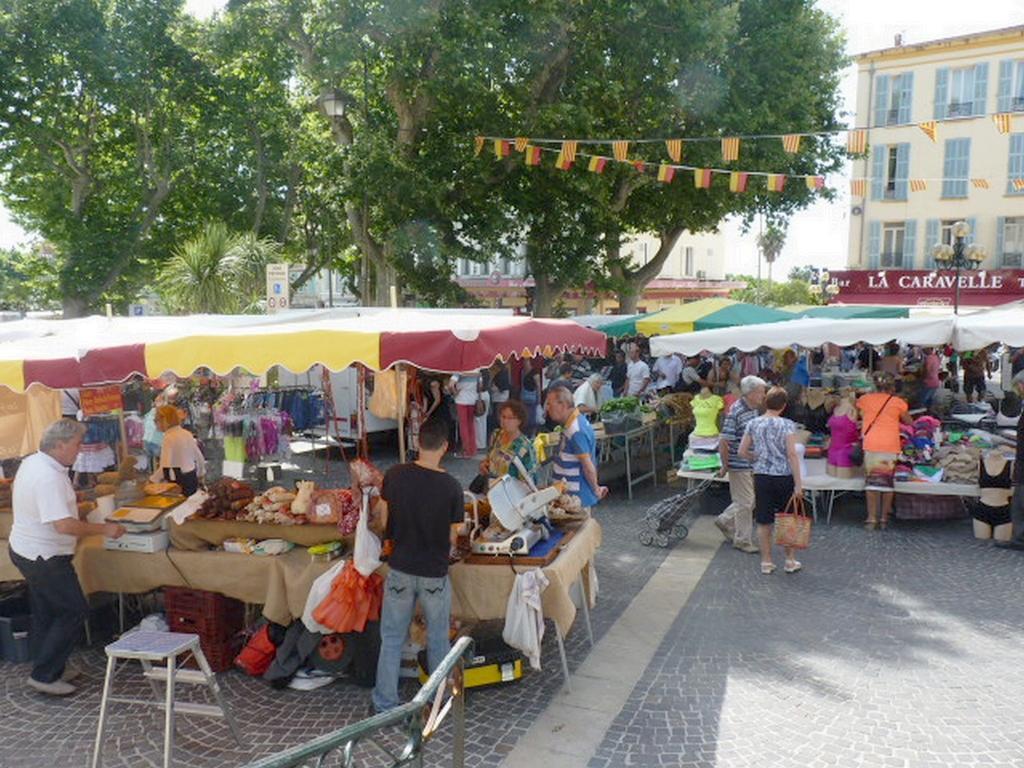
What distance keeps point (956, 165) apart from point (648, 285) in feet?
56.4

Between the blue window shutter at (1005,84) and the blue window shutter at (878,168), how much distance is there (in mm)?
3957

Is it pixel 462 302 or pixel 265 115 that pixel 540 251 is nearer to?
pixel 462 302

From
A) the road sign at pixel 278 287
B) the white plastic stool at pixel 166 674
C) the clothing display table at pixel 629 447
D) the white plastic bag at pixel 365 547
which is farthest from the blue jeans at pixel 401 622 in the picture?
the road sign at pixel 278 287

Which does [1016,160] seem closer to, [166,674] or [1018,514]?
[1018,514]

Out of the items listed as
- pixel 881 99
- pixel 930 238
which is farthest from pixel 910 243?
pixel 881 99

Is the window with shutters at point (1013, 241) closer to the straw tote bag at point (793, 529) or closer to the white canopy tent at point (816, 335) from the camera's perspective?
the white canopy tent at point (816, 335)

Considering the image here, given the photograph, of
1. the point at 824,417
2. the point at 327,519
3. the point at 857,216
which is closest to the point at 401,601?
the point at 327,519

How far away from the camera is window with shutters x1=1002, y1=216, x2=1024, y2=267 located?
28562mm

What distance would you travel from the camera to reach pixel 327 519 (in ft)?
17.4

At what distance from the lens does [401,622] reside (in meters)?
4.54

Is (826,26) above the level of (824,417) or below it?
above

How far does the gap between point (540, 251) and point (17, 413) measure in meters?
13.1

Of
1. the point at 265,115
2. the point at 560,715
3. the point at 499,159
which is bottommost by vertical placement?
the point at 560,715

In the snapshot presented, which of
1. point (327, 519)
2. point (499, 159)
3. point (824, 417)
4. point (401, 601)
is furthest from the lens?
point (499, 159)
